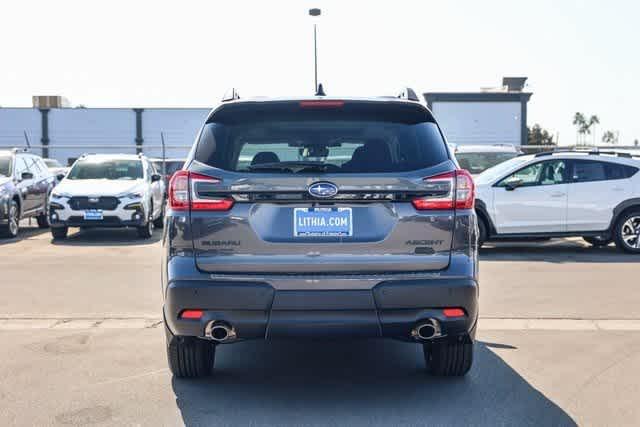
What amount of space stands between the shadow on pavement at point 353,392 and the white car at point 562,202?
7.11 m

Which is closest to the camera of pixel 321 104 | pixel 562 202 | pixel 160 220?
pixel 321 104

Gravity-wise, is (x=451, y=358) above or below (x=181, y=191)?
below

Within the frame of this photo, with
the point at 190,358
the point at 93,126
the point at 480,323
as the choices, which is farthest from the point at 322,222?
the point at 93,126

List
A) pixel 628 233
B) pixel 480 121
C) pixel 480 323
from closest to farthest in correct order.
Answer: pixel 480 323, pixel 628 233, pixel 480 121

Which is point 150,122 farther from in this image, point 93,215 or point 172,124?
point 93,215

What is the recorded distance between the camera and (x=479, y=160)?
806 inches

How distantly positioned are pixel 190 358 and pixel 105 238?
11821 mm

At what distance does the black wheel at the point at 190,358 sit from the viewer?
5734mm

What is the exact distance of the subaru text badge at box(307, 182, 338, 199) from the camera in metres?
5.03

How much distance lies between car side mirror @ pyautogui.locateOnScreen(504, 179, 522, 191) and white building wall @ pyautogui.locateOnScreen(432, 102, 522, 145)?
35190 millimetres

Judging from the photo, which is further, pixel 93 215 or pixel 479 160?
pixel 479 160

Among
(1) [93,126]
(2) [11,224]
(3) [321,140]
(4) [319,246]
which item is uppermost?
(1) [93,126]

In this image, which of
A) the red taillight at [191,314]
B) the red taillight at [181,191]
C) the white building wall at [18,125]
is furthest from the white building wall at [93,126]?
the red taillight at [191,314]

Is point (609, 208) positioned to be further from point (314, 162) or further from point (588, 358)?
point (314, 162)
